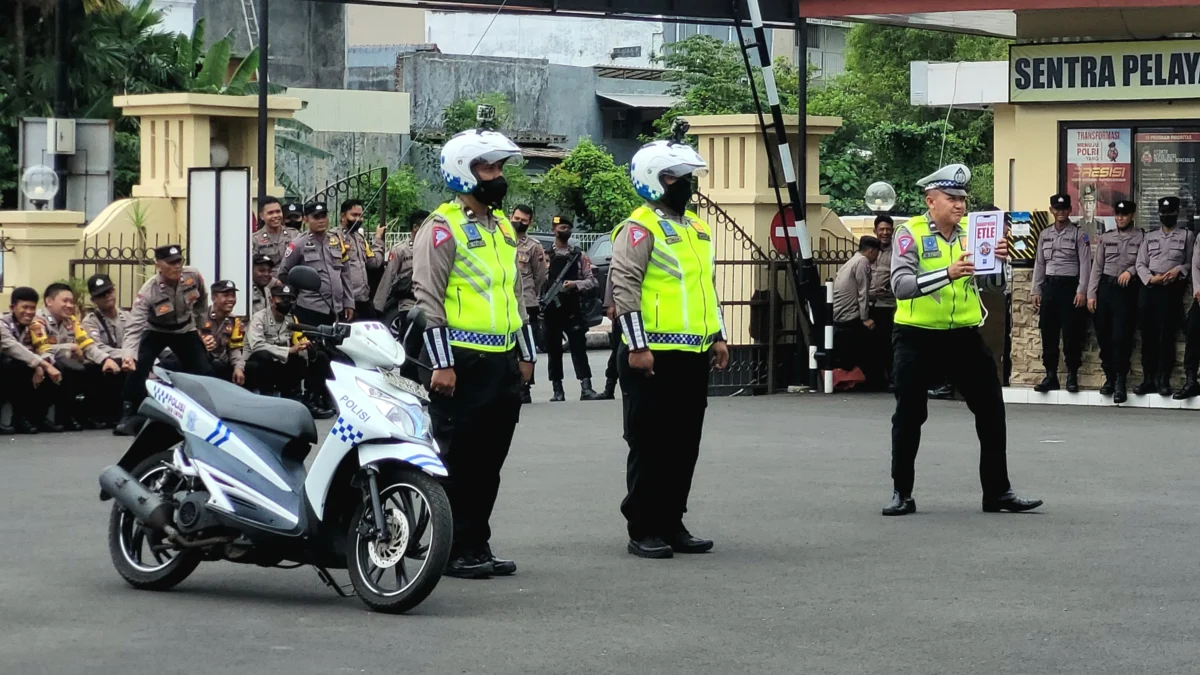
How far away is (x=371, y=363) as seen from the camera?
8250 mm

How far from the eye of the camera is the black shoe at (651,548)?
379 inches

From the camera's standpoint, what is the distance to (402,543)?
8031 mm

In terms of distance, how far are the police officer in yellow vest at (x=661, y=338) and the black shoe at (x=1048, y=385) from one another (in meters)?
9.12

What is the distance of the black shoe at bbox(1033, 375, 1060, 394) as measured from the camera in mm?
18297

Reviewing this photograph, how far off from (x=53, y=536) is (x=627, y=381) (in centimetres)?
303

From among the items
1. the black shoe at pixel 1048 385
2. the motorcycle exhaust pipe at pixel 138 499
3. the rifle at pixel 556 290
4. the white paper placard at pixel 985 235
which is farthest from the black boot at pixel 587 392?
the motorcycle exhaust pipe at pixel 138 499

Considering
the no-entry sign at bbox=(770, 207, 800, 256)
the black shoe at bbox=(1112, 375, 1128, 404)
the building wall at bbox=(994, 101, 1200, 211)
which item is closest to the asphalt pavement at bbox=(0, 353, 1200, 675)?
the black shoe at bbox=(1112, 375, 1128, 404)

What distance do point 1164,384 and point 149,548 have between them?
11.0m

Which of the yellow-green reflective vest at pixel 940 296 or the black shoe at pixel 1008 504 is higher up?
the yellow-green reflective vest at pixel 940 296

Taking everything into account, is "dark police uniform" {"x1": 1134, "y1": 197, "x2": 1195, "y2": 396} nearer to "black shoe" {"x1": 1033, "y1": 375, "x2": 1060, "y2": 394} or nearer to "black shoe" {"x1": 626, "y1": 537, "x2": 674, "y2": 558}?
"black shoe" {"x1": 1033, "y1": 375, "x2": 1060, "y2": 394}

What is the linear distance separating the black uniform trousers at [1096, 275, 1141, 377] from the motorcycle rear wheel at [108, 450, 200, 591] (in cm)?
1065

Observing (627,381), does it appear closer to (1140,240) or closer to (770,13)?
(1140,240)

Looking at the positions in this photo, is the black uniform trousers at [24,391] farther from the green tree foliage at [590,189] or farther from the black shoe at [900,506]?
the green tree foliage at [590,189]

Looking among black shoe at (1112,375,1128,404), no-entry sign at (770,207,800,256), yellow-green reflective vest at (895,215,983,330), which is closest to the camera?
yellow-green reflective vest at (895,215,983,330)
